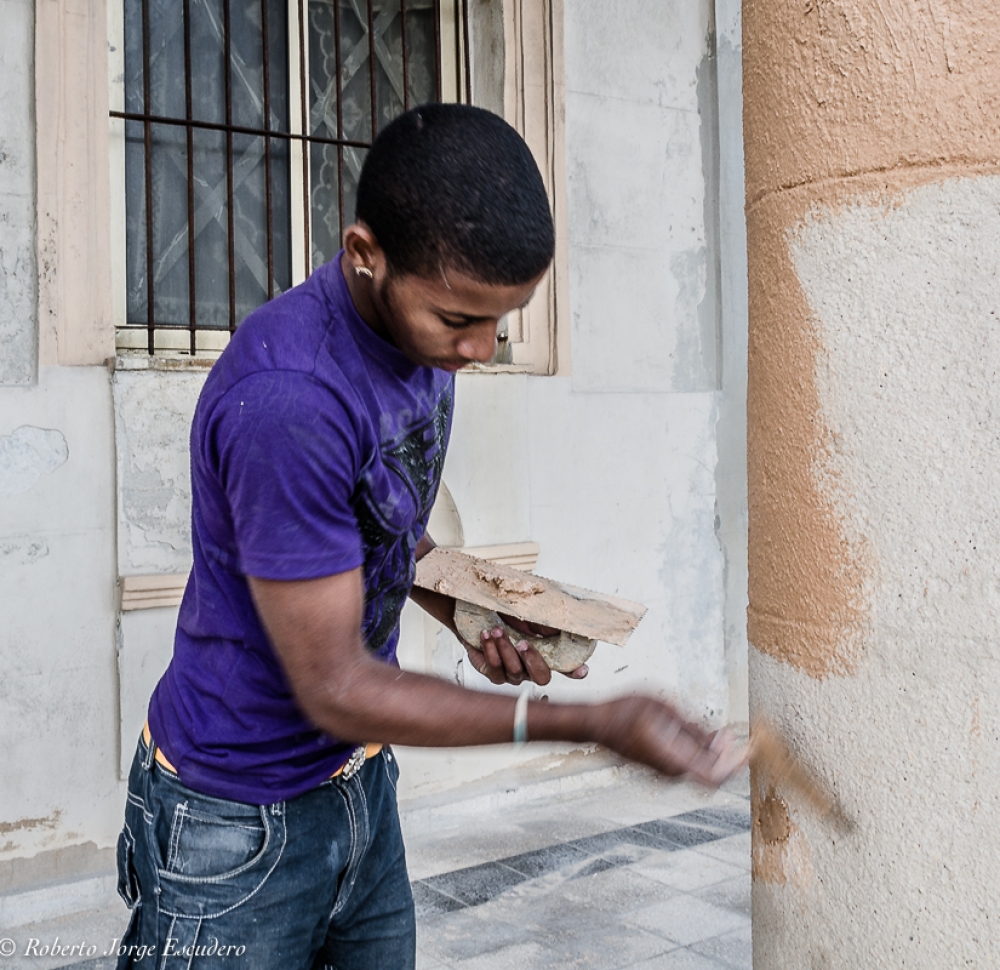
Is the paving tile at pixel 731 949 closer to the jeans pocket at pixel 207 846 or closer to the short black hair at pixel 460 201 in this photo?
the jeans pocket at pixel 207 846

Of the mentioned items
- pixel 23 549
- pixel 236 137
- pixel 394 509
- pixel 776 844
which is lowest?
pixel 776 844

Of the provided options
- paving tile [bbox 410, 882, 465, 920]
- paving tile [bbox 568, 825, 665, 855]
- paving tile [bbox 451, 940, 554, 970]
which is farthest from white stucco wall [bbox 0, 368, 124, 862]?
paving tile [bbox 568, 825, 665, 855]

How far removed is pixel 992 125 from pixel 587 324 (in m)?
3.37

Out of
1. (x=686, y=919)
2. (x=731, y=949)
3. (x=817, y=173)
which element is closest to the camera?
(x=817, y=173)

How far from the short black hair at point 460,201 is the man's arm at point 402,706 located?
0.40 meters

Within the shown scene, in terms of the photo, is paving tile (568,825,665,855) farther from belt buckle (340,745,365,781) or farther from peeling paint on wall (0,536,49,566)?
belt buckle (340,745,365,781)

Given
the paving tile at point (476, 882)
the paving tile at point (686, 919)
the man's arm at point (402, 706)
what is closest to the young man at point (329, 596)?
the man's arm at point (402, 706)

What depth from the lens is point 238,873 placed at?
156 centimetres

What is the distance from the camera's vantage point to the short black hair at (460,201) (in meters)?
1.34

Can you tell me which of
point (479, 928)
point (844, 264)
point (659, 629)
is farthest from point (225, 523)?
point (659, 629)

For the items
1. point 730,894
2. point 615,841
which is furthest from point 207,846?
point 615,841

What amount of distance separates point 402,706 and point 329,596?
169 millimetres

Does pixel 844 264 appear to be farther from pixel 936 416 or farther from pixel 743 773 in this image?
pixel 743 773

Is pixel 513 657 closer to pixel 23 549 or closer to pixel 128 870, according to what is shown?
pixel 128 870
